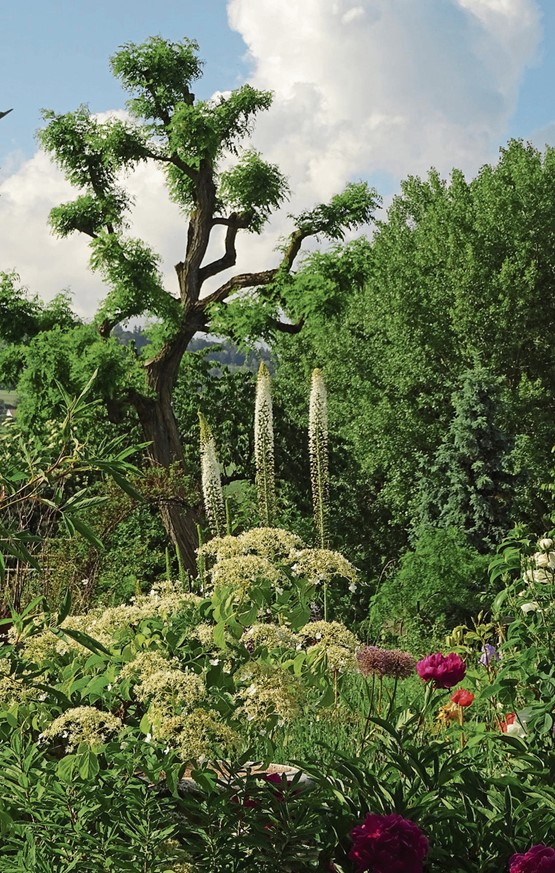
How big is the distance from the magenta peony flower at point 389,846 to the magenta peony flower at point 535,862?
7.5 inches

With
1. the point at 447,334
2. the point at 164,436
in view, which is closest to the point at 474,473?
the point at 164,436

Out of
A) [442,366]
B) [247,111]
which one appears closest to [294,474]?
[247,111]

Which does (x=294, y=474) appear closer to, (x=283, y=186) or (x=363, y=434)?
(x=283, y=186)

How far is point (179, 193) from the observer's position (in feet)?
45.0

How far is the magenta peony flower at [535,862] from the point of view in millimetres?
2119

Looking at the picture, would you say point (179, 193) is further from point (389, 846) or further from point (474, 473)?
point (389, 846)

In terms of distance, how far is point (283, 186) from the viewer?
43.7 ft

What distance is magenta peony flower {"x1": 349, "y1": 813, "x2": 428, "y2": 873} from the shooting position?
215 cm

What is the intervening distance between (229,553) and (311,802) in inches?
38.3

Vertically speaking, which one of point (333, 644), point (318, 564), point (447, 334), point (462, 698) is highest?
point (447, 334)

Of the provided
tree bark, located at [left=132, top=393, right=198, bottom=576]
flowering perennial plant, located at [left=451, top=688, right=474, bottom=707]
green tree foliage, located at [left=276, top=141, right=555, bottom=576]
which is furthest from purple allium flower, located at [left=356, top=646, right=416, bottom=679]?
green tree foliage, located at [left=276, top=141, right=555, bottom=576]

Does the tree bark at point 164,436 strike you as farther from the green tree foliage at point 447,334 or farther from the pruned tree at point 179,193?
the green tree foliage at point 447,334

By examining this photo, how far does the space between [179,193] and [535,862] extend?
12.4m

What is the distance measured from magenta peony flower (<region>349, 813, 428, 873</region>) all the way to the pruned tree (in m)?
10.4
